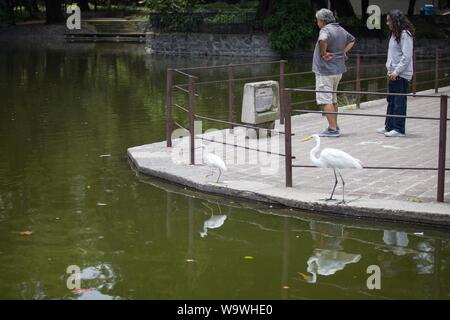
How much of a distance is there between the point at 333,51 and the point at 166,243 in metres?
5.25

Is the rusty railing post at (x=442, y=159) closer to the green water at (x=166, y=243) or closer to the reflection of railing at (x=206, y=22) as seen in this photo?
the green water at (x=166, y=243)

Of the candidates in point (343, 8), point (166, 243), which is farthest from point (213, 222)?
point (343, 8)

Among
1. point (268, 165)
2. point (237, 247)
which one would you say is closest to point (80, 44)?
point (268, 165)

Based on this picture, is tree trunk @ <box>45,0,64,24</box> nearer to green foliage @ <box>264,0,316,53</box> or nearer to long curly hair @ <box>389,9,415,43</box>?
green foliage @ <box>264,0,316,53</box>

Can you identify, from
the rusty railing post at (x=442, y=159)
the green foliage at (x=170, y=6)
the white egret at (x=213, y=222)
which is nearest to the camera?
the white egret at (x=213, y=222)

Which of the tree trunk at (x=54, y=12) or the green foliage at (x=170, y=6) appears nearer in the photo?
the green foliage at (x=170, y=6)

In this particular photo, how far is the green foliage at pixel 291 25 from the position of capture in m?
36.5

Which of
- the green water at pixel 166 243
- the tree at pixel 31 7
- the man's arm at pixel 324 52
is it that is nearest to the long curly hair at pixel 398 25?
the man's arm at pixel 324 52

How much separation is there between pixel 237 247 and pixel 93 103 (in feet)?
41.5

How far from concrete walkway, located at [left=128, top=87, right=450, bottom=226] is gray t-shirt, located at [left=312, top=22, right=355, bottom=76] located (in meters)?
1.00

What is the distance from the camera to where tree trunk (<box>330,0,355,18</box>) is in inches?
1572

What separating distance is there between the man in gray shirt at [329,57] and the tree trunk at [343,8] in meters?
28.0

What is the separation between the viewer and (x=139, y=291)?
6.81 metres
